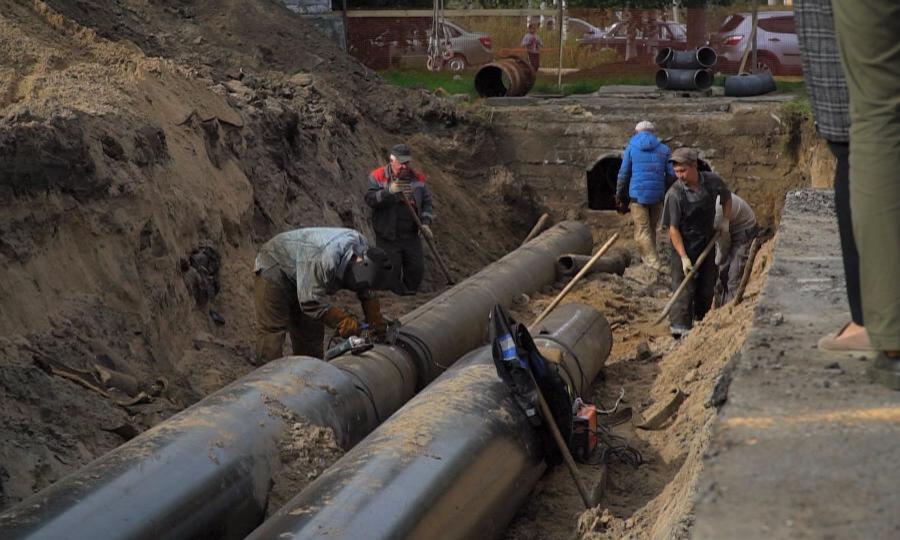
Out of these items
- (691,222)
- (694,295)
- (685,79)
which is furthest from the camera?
(685,79)

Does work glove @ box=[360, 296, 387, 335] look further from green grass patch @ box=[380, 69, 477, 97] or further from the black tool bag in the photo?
green grass patch @ box=[380, 69, 477, 97]

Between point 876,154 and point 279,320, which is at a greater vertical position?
point 876,154

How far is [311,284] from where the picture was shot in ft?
27.6

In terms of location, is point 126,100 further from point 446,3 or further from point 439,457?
point 446,3

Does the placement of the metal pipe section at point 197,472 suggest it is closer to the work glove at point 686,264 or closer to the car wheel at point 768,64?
the work glove at point 686,264

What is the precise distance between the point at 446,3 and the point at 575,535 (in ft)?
93.4

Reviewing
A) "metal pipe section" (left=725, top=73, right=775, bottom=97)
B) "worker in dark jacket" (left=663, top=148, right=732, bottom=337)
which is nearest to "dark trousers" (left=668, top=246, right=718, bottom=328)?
"worker in dark jacket" (left=663, top=148, right=732, bottom=337)

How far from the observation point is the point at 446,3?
33.5 m

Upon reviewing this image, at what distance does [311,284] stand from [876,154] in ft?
19.1

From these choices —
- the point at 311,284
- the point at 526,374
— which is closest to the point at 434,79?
the point at 311,284

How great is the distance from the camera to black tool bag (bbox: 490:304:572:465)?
682 centimetres

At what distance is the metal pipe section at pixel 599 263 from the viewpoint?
544 inches

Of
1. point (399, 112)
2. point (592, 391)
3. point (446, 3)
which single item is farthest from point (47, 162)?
point (446, 3)

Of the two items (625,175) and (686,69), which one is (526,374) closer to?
(625,175)
